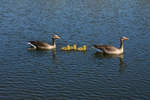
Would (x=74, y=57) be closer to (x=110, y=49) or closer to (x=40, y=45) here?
(x=110, y=49)

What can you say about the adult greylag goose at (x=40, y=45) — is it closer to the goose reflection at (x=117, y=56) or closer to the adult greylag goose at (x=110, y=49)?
the goose reflection at (x=117, y=56)

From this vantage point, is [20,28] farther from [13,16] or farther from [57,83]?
[57,83]

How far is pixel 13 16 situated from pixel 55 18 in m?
9.03

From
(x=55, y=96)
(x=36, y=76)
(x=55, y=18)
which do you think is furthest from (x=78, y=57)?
(x=55, y=18)

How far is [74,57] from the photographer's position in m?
38.6

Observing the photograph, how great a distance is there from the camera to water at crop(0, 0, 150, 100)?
28.3 m

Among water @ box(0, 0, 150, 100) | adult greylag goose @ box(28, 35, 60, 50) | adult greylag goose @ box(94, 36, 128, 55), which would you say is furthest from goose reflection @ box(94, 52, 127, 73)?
adult greylag goose @ box(28, 35, 60, 50)

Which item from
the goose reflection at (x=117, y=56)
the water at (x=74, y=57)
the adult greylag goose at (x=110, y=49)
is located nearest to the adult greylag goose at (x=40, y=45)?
the water at (x=74, y=57)

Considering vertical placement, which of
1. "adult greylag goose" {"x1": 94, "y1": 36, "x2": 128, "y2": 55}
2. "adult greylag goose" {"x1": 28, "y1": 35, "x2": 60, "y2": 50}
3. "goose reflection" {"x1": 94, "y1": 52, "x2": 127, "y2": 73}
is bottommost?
"goose reflection" {"x1": 94, "y1": 52, "x2": 127, "y2": 73}

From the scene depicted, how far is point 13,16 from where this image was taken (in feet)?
205

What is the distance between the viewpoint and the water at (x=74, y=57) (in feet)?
92.7

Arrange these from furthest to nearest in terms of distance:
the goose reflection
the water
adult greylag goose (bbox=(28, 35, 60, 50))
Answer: adult greylag goose (bbox=(28, 35, 60, 50)), the goose reflection, the water

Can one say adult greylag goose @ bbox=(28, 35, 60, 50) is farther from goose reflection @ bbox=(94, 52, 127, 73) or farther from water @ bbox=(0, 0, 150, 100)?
goose reflection @ bbox=(94, 52, 127, 73)

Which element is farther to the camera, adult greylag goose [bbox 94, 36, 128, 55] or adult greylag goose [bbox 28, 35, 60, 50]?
adult greylag goose [bbox 28, 35, 60, 50]
